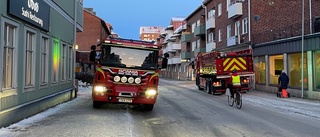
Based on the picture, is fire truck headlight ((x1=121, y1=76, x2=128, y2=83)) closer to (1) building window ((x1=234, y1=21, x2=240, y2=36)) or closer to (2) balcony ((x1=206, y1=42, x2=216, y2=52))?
(1) building window ((x1=234, y1=21, x2=240, y2=36))

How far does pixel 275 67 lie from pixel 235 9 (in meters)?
9.05

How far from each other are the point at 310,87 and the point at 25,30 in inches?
635

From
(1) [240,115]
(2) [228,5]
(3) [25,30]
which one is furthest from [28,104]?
(2) [228,5]

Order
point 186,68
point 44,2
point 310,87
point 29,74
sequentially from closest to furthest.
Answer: point 29,74
point 44,2
point 310,87
point 186,68

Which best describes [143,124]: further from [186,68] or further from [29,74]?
[186,68]

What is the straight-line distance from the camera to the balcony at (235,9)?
32.1m

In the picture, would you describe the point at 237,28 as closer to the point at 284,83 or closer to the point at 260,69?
the point at 260,69

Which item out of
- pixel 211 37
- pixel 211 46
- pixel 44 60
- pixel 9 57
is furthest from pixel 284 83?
pixel 211 37

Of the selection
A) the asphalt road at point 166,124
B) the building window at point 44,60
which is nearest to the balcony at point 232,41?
the asphalt road at point 166,124

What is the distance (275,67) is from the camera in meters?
25.2

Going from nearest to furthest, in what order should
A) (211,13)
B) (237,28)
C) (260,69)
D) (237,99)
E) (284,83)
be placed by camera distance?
(237,99) < (284,83) < (260,69) < (237,28) < (211,13)

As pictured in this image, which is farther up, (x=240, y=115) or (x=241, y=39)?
(x=241, y=39)

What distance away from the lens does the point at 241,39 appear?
3222 centimetres

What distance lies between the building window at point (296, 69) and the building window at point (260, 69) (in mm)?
4043
